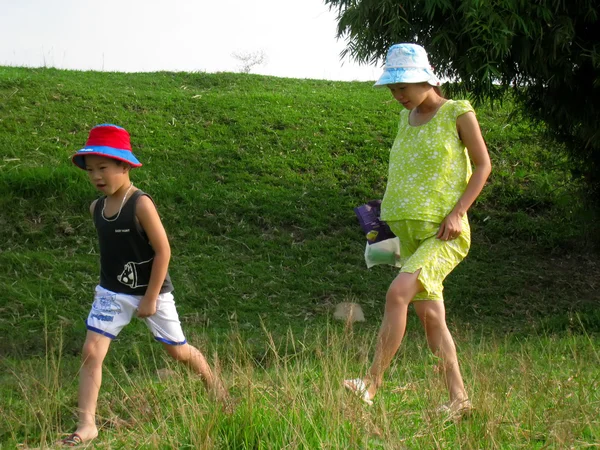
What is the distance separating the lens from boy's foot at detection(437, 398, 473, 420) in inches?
125

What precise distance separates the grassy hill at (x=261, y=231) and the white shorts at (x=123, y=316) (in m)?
0.45

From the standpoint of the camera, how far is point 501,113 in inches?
501

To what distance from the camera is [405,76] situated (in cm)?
373

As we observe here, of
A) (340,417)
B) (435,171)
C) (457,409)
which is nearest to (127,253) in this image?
(340,417)

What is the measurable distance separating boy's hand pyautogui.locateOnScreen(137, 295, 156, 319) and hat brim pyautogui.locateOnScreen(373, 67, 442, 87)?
1565mm

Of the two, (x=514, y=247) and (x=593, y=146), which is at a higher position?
(x=593, y=146)

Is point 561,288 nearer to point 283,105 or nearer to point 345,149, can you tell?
point 345,149

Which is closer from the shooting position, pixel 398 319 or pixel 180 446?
pixel 180 446

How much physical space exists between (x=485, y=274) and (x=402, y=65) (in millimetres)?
4635

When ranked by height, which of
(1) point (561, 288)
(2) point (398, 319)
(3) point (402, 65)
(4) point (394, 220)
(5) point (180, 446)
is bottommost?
(1) point (561, 288)

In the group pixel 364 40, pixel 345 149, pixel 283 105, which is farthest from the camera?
pixel 283 105

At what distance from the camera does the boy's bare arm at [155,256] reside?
Answer: 3.75 metres

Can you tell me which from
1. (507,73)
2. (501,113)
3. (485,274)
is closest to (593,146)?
(507,73)

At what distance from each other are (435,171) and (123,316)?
1732mm
